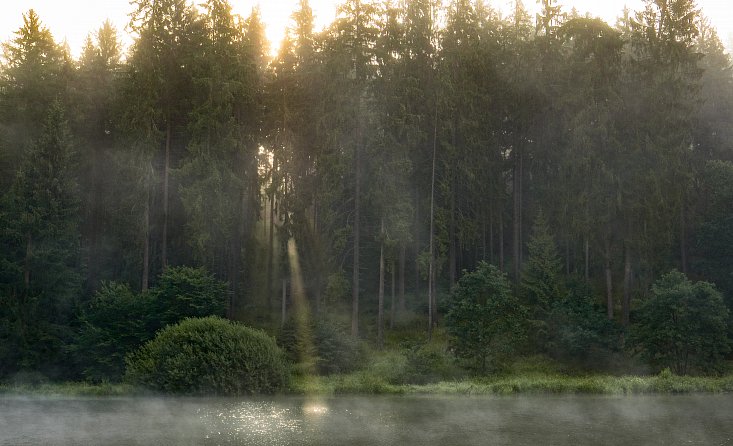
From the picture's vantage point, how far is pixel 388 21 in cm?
4334

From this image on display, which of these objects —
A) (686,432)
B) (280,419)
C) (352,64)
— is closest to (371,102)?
(352,64)

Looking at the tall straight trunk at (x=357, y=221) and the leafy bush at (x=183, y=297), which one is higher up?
the tall straight trunk at (x=357, y=221)

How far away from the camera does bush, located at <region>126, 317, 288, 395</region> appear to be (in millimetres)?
27797

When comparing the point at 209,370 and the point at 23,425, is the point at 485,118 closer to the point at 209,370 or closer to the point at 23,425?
the point at 209,370

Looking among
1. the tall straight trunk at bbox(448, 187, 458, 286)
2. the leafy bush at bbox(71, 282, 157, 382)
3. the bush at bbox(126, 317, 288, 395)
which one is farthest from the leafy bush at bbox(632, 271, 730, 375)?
the leafy bush at bbox(71, 282, 157, 382)

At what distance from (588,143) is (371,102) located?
12.9 meters

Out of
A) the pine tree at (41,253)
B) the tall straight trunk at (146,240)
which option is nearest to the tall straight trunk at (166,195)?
the tall straight trunk at (146,240)

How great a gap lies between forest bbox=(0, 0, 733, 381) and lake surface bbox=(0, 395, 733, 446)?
859 cm

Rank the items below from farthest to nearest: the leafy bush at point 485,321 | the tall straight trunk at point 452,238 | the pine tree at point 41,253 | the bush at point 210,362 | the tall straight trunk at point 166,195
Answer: the tall straight trunk at point 452,238, the tall straight trunk at point 166,195, the pine tree at point 41,253, the leafy bush at point 485,321, the bush at point 210,362

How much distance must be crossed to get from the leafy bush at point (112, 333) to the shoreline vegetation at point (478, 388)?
2493 millimetres

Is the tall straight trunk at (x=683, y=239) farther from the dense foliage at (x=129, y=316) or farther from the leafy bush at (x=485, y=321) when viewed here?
the dense foliage at (x=129, y=316)

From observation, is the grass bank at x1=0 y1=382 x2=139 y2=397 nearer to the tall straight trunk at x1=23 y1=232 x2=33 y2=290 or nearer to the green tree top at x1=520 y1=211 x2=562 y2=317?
the tall straight trunk at x1=23 y1=232 x2=33 y2=290

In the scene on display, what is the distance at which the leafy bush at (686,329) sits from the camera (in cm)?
3403

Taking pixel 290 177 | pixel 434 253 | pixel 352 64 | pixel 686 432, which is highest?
pixel 352 64
